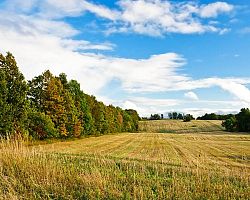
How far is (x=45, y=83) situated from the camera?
191 feet

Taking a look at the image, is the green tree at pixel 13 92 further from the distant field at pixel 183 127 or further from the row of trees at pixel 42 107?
the distant field at pixel 183 127

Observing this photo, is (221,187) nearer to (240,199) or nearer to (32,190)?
(240,199)

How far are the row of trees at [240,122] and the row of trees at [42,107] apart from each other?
48.5 m

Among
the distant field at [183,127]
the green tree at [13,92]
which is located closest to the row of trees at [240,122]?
the distant field at [183,127]

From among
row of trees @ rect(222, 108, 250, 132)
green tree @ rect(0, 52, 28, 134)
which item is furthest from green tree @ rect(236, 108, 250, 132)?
green tree @ rect(0, 52, 28, 134)

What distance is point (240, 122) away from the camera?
119125 millimetres

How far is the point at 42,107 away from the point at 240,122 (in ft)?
267

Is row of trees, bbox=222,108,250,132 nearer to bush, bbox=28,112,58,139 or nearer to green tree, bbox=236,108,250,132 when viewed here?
green tree, bbox=236,108,250,132

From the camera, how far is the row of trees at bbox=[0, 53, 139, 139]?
4269 centimetres

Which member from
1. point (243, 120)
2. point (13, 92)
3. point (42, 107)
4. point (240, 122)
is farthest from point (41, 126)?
point (240, 122)

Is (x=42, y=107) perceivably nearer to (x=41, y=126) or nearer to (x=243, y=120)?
(x=41, y=126)

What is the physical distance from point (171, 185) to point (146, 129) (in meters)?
145

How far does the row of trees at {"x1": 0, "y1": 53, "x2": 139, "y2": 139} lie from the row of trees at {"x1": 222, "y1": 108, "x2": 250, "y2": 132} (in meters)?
48.5

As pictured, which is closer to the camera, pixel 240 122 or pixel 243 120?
pixel 243 120
